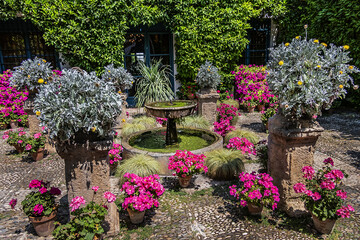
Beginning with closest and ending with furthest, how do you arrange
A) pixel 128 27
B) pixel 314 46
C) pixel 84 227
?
pixel 84 227
pixel 314 46
pixel 128 27

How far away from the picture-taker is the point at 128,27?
29.2 feet

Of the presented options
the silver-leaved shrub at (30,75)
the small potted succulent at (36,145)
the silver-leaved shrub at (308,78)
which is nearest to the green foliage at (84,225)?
the silver-leaved shrub at (308,78)

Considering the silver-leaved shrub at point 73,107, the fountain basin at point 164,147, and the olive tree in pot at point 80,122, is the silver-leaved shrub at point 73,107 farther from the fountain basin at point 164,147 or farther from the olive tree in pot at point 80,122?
the fountain basin at point 164,147

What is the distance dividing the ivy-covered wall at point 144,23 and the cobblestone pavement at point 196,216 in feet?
16.6

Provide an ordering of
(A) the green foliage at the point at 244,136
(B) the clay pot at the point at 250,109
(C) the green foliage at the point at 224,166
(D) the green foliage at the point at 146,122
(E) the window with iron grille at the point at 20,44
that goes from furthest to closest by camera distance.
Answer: (B) the clay pot at the point at 250,109
(E) the window with iron grille at the point at 20,44
(D) the green foliage at the point at 146,122
(A) the green foliage at the point at 244,136
(C) the green foliage at the point at 224,166

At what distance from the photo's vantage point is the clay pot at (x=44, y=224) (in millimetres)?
2820

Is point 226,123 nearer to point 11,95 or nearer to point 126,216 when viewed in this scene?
point 126,216

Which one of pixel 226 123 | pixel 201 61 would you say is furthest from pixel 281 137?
pixel 201 61

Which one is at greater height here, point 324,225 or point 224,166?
point 224,166

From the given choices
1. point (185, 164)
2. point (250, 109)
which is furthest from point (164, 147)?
point (250, 109)

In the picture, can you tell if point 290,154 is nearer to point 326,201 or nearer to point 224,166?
point 326,201

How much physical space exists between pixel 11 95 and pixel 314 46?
8.54 m

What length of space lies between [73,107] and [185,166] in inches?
75.3

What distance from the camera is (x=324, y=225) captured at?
2.79 meters
